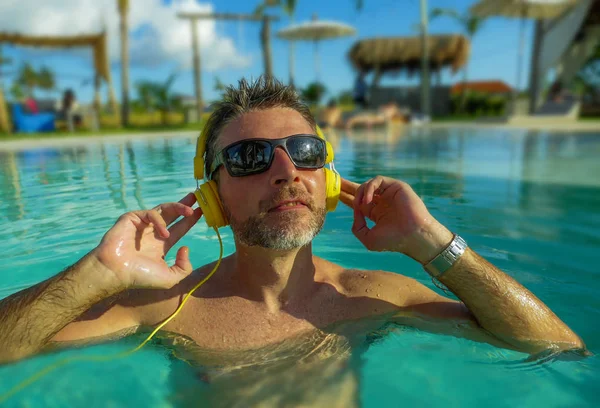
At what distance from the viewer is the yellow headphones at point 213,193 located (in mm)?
2086

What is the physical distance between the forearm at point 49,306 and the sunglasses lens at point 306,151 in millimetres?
932

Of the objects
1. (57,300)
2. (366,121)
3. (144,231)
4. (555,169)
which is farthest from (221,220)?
(366,121)

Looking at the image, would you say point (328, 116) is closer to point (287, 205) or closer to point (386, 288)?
point (386, 288)

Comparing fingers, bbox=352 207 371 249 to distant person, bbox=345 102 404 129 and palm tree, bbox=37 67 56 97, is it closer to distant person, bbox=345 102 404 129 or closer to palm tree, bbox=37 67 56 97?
distant person, bbox=345 102 404 129

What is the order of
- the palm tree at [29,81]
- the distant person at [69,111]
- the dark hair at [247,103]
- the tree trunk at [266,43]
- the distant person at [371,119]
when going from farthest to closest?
the palm tree at [29,81] → the tree trunk at [266,43] → the distant person at [371,119] → the distant person at [69,111] → the dark hair at [247,103]

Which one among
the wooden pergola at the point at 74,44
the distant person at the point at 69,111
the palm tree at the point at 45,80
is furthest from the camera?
the palm tree at the point at 45,80

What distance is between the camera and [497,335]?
2045 mm

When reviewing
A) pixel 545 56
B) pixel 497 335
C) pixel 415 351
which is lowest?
pixel 415 351

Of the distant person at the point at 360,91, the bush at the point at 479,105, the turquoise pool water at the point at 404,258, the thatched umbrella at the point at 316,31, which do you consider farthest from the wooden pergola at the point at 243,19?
the bush at the point at 479,105

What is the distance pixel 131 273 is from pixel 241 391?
25.9 inches

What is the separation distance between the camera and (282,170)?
6.57 feet

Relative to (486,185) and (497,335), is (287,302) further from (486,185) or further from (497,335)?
(486,185)

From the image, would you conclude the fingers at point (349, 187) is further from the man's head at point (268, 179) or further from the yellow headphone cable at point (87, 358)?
the yellow headphone cable at point (87, 358)

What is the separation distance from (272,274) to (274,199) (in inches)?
16.1
